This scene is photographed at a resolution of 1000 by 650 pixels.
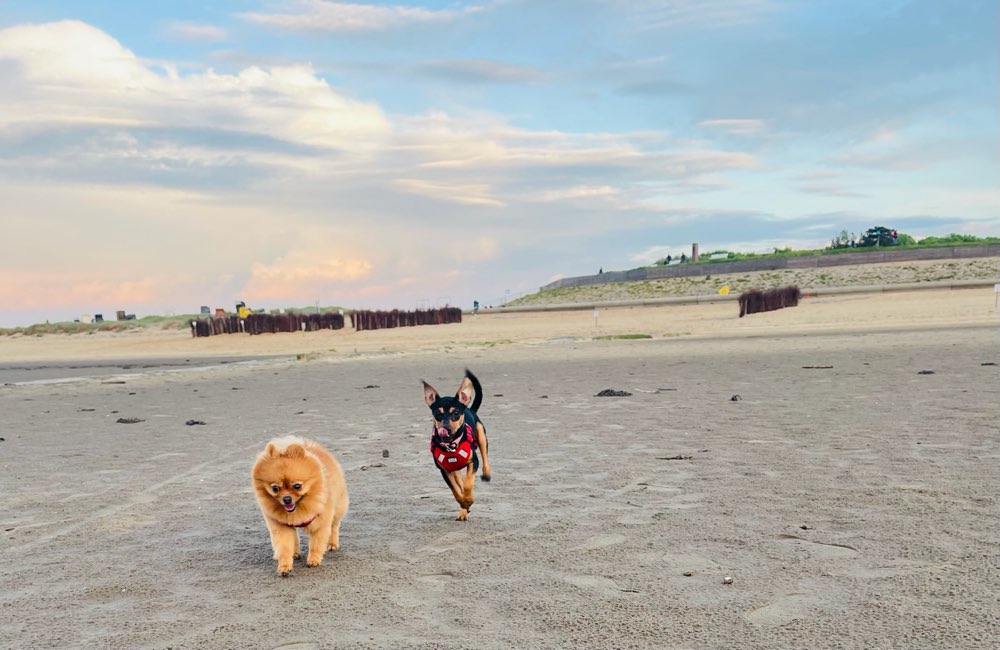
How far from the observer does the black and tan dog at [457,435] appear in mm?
6152

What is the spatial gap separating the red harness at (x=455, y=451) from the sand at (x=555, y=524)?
543 mm

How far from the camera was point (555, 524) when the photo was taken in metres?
6.55

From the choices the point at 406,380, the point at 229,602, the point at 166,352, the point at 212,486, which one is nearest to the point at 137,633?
the point at 229,602

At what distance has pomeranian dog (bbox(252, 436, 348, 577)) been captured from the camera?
17.6ft

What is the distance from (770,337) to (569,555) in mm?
24966

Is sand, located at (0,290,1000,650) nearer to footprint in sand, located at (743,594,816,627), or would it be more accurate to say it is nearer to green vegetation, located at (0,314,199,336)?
footprint in sand, located at (743,594,816,627)

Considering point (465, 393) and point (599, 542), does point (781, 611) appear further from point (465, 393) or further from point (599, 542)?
point (465, 393)

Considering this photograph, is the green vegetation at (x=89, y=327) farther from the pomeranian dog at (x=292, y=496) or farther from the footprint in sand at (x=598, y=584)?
the footprint in sand at (x=598, y=584)

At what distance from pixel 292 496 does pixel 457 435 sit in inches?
52.7

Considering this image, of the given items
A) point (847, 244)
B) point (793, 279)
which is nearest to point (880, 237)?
point (847, 244)

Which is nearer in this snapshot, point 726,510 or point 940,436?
point 726,510

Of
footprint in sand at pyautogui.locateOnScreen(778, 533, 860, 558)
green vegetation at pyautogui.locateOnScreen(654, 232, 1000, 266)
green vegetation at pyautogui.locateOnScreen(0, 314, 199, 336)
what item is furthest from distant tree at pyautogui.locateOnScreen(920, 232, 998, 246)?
footprint in sand at pyautogui.locateOnScreen(778, 533, 860, 558)

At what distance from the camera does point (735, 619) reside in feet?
14.8

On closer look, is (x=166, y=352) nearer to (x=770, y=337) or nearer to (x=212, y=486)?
(x=770, y=337)
